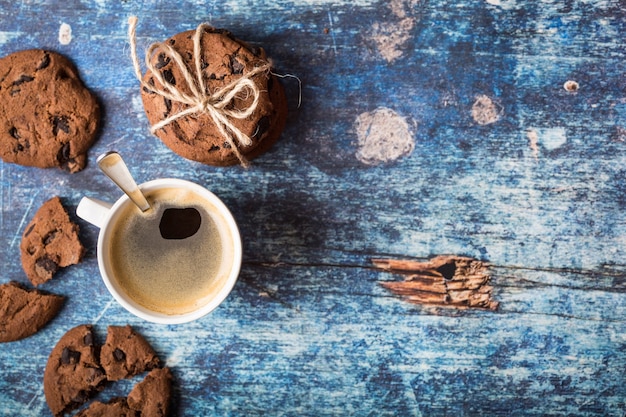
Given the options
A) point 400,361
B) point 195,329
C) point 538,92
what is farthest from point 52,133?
point 538,92

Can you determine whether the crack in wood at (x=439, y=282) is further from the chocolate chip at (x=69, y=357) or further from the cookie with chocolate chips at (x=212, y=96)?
the chocolate chip at (x=69, y=357)

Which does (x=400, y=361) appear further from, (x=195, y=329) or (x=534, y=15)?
(x=534, y=15)

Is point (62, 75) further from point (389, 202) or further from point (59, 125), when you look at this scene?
point (389, 202)

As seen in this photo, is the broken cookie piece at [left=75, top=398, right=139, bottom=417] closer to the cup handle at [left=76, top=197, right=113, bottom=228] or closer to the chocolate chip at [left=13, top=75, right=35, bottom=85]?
the cup handle at [left=76, top=197, right=113, bottom=228]

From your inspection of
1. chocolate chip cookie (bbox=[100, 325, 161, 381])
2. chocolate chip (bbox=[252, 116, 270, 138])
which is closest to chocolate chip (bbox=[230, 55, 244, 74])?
chocolate chip (bbox=[252, 116, 270, 138])

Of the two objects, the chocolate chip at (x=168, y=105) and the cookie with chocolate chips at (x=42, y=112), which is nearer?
the chocolate chip at (x=168, y=105)

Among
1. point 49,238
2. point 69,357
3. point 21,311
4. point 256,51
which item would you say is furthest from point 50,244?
point 256,51

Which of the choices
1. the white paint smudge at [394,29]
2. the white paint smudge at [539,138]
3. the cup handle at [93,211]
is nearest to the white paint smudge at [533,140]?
the white paint smudge at [539,138]
